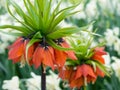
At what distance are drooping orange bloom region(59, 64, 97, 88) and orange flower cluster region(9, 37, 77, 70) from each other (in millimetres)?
220

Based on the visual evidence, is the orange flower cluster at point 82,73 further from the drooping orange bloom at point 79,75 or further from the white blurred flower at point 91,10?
the white blurred flower at point 91,10

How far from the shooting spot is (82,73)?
6.23 feet

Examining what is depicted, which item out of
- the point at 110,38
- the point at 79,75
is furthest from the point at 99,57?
the point at 110,38

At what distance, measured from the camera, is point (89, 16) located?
12.9ft

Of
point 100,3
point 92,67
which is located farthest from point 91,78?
point 100,3

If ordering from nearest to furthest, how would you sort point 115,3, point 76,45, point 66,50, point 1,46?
point 66,50, point 76,45, point 1,46, point 115,3

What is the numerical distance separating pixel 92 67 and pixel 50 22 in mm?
370

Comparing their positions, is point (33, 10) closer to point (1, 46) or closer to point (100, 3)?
point (1, 46)

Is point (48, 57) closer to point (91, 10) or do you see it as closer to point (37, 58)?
point (37, 58)

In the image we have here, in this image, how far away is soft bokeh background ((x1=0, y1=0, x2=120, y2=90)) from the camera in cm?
241

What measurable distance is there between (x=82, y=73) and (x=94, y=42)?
1398mm

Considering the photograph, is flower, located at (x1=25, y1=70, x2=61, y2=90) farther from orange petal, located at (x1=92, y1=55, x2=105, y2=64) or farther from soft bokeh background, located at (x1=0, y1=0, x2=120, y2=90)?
orange petal, located at (x1=92, y1=55, x2=105, y2=64)

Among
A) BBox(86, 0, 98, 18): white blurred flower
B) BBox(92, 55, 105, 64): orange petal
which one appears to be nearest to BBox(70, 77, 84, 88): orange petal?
BBox(92, 55, 105, 64): orange petal

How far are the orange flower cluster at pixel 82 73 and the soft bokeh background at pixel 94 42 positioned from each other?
17 cm
